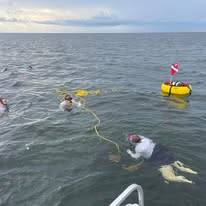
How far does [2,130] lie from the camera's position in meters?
14.7

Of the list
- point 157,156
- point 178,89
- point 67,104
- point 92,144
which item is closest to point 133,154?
point 157,156

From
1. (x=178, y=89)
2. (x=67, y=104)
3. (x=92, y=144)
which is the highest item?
(x=178, y=89)

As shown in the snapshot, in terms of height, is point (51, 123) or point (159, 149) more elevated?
point (159, 149)

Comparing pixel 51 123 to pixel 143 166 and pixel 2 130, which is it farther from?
pixel 143 166

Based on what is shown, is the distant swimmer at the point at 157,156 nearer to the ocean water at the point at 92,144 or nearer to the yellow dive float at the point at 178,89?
the ocean water at the point at 92,144

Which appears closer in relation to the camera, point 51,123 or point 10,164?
point 10,164

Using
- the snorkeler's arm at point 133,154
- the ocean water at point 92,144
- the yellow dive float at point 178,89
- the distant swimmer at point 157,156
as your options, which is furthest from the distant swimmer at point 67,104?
the yellow dive float at point 178,89

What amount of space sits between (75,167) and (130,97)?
38.4 ft

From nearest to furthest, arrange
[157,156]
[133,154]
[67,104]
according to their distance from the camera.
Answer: [157,156] < [133,154] < [67,104]

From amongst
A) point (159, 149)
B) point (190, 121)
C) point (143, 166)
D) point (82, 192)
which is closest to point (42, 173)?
point (82, 192)

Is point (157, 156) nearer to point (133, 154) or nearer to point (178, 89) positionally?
point (133, 154)

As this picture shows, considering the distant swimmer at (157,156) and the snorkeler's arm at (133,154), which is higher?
the distant swimmer at (157,156)

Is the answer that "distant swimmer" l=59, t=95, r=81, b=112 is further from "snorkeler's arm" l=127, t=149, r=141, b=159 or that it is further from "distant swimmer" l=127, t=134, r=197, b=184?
"distant swimmer" l=127, t=134, r=197, b=184

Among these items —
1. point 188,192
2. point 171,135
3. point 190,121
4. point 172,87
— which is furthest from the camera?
point 172,87
